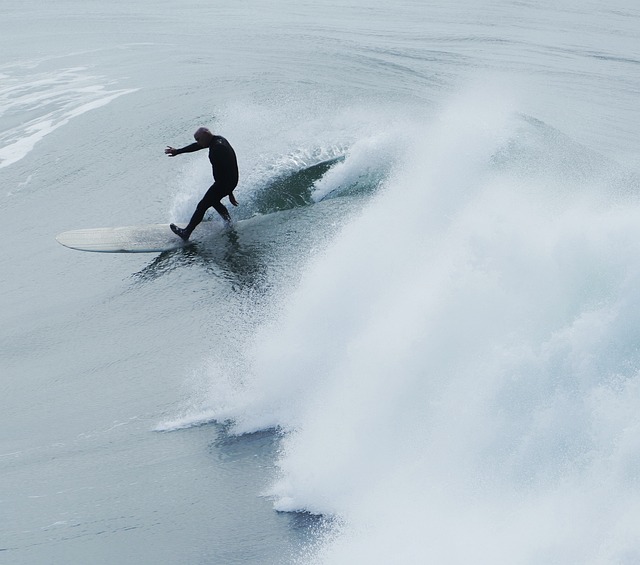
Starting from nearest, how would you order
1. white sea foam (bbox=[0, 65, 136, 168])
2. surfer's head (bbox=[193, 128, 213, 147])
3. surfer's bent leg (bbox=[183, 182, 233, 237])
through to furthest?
surfer's head (bbox=[193, 128, 213, 147]), surfer's bent leg (bbox=[183, 182, 233, 237]), white sea foam (bbox=[0, 65, 136, 168])

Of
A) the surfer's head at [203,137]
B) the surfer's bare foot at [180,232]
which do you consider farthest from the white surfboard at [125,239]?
the surfer's head at [203,137]

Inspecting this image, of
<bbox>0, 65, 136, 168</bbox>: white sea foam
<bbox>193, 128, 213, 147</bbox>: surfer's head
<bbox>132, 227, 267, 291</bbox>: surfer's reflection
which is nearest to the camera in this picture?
<bbox>132, 227, 267, 291</bbox>: surfer's reflection

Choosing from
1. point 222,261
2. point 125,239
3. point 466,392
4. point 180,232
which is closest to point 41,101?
point 125,239

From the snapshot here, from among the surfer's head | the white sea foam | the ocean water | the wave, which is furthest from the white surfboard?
the white sea foam

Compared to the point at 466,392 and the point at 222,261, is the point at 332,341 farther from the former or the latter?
the point at 222,261

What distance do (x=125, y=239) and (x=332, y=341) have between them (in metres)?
5.27

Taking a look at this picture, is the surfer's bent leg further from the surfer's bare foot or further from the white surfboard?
the white surfboard

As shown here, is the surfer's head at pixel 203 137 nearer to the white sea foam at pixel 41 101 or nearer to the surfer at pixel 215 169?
the surfer at pixel 215 169

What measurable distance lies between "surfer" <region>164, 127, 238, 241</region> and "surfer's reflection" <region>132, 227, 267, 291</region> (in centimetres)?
40

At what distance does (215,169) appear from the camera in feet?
42.0

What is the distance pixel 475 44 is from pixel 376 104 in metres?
9.92

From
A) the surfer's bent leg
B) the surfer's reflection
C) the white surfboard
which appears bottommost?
the surfer's reflection

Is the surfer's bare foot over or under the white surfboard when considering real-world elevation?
over

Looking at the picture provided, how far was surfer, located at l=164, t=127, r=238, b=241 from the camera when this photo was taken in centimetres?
1268
